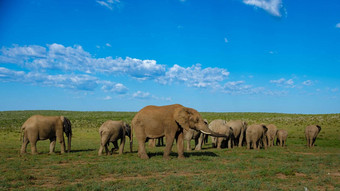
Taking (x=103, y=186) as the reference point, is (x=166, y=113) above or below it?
above

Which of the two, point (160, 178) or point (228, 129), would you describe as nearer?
point (160, 178)

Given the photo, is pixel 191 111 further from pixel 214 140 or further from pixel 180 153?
pixel 214 140

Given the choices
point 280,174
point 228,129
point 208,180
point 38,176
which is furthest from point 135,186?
point 228,129

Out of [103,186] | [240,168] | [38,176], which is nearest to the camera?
[103,186]

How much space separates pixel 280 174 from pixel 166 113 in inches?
272

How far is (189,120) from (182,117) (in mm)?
657

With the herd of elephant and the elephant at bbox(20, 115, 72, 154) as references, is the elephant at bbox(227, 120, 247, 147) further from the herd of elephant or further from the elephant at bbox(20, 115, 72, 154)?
the elephant at bbox(20, 115, 72, 154)

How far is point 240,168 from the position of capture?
1307 centimetres

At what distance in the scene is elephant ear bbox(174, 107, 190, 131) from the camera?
15328 millimetres

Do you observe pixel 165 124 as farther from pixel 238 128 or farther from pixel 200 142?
pixel 238 128

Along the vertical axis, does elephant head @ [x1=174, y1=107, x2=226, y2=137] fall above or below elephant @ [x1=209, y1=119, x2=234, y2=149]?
above

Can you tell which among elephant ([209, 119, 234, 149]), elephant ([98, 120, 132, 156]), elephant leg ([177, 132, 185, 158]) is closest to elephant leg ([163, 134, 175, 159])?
elephant leg ([177, 132, 185, 158])

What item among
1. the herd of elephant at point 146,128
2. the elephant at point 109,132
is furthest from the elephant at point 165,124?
the elephant at point 109,132

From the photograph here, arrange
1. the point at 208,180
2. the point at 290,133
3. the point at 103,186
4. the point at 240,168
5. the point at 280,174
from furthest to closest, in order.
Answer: the point at 290,133 < the point at 240,168 < the point at 280,174 < the point at 208,180 < the point at 103,186
